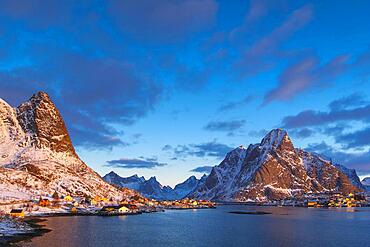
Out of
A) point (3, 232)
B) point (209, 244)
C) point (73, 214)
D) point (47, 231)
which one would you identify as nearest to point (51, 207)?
point (73, 214)

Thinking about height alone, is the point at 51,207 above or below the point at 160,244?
above

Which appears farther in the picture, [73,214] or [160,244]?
[73,214]

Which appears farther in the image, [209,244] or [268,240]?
[268,240]

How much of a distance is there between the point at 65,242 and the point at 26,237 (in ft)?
29.0

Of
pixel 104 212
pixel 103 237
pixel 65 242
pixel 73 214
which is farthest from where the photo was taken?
pixel 104 212

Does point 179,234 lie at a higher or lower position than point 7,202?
lower

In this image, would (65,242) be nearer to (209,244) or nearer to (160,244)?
(160,244)

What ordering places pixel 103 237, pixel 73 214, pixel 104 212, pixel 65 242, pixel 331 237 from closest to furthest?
pixel 65 242
pixel 103 237
pixel 331 237
pixel 73 214
pixel 104 212

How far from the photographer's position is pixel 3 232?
281 feet

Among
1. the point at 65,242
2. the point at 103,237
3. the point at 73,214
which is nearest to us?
the point at 65,242

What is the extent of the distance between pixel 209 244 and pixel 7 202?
119072 mm

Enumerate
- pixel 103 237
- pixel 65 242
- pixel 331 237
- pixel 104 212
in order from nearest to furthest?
pixel 65 242
pixel 103 237
pixel 331 237
pixel 104 212

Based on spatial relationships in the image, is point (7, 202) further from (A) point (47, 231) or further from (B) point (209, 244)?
(B) point (209, 244)

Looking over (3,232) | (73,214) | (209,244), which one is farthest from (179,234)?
(73,214)
